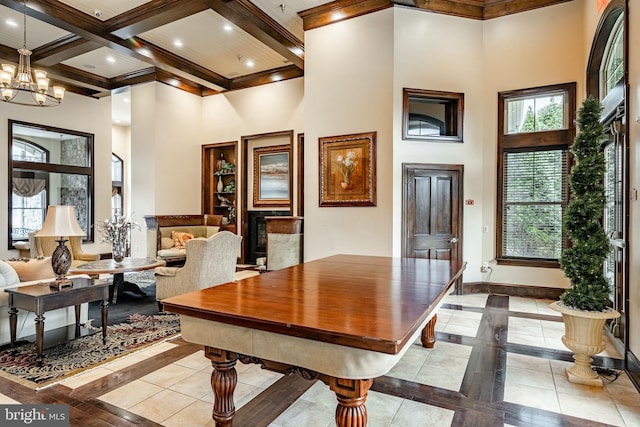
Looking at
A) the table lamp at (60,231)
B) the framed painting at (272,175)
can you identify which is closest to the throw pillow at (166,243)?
the framed painting at (272,175)

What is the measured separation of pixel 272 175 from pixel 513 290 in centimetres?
533

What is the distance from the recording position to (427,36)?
18.5 feet

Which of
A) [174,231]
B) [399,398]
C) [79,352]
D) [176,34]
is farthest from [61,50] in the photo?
[399,398]

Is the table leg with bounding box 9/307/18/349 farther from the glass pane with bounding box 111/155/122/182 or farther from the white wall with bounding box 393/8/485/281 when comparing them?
the glass pane with bounding box 111/155/122/182

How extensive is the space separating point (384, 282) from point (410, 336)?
0.98 metres

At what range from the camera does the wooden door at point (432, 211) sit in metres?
5.61

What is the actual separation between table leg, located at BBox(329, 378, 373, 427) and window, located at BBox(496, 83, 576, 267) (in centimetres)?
518

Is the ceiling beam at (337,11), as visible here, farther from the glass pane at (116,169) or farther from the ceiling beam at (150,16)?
the glass pane at (116,169)

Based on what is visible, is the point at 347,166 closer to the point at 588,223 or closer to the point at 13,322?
the point at 588,223

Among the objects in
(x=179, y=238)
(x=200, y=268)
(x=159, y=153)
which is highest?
(x=159, y=153)

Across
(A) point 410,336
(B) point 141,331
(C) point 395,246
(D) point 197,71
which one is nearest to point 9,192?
(D) point 197,71

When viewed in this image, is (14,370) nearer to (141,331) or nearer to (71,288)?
(71,288)

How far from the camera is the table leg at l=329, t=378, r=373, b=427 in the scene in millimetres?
1600

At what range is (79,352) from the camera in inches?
136
